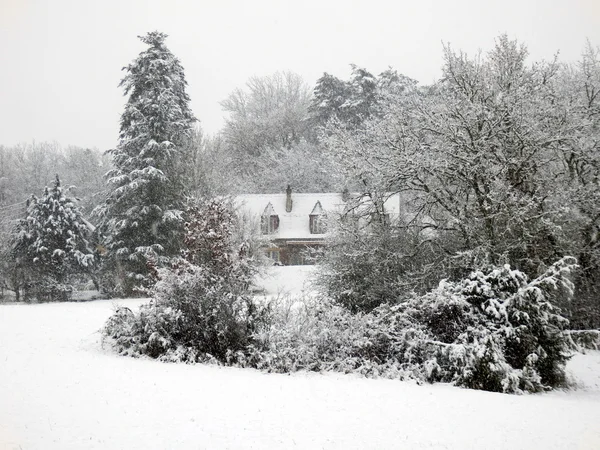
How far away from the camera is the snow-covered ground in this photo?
5.76 meters

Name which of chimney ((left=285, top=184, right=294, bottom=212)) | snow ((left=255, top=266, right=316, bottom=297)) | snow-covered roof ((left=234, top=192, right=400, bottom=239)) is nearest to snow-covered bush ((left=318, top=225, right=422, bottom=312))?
snow ((left=255, top=266, right=316, bottom=297))

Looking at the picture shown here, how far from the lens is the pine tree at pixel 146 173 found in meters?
24.4

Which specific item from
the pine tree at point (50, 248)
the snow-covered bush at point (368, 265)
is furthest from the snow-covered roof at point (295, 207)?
the snow-covered bush at point (368, 265)

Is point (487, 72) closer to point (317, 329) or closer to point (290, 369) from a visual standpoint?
point (317, 329)

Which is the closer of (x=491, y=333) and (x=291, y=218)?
(x=491, y=333)

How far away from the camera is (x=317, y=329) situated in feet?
34.2

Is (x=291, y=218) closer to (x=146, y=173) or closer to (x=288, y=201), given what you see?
(x=288, y=201)

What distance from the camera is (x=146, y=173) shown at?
2423 cm

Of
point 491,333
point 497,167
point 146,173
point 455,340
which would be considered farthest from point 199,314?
point 146,173

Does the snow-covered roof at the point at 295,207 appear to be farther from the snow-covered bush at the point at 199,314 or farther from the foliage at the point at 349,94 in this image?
the snow-covered bush at the point at 199,314

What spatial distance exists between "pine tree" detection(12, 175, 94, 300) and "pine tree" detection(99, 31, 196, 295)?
1664mm

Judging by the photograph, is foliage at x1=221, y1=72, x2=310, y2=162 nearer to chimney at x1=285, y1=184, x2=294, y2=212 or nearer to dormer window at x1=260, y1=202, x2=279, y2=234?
chimney at x1=285, y1=184, x2=294, y2=212

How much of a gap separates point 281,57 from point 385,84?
57.7 feet

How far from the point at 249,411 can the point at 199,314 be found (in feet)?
14.8
